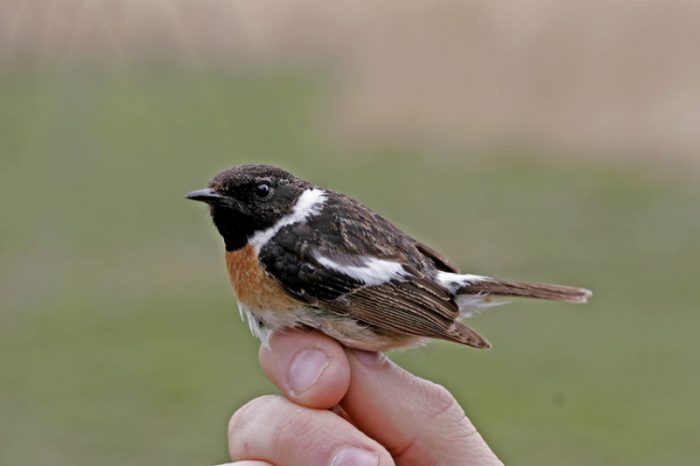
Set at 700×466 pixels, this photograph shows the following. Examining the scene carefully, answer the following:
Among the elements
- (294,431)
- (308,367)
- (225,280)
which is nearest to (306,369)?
(308,367)

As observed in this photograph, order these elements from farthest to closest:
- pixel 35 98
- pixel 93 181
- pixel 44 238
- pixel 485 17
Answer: pixel 35 98
pixel 93 181
pixel 485 17
pixel 44 238

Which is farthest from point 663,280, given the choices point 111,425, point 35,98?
point 35,98

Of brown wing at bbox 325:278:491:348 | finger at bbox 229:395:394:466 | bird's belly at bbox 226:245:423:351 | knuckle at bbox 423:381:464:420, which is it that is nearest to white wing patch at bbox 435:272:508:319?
brown wing at bbox 325:278:491:348

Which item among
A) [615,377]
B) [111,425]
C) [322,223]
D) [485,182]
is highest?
[485,182]

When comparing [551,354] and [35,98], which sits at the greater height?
[35,98]

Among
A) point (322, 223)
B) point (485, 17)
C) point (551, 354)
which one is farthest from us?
point (485, 17)

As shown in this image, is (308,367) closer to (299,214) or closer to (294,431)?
(294,431)

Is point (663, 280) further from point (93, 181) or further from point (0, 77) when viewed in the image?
point (0, 77)
